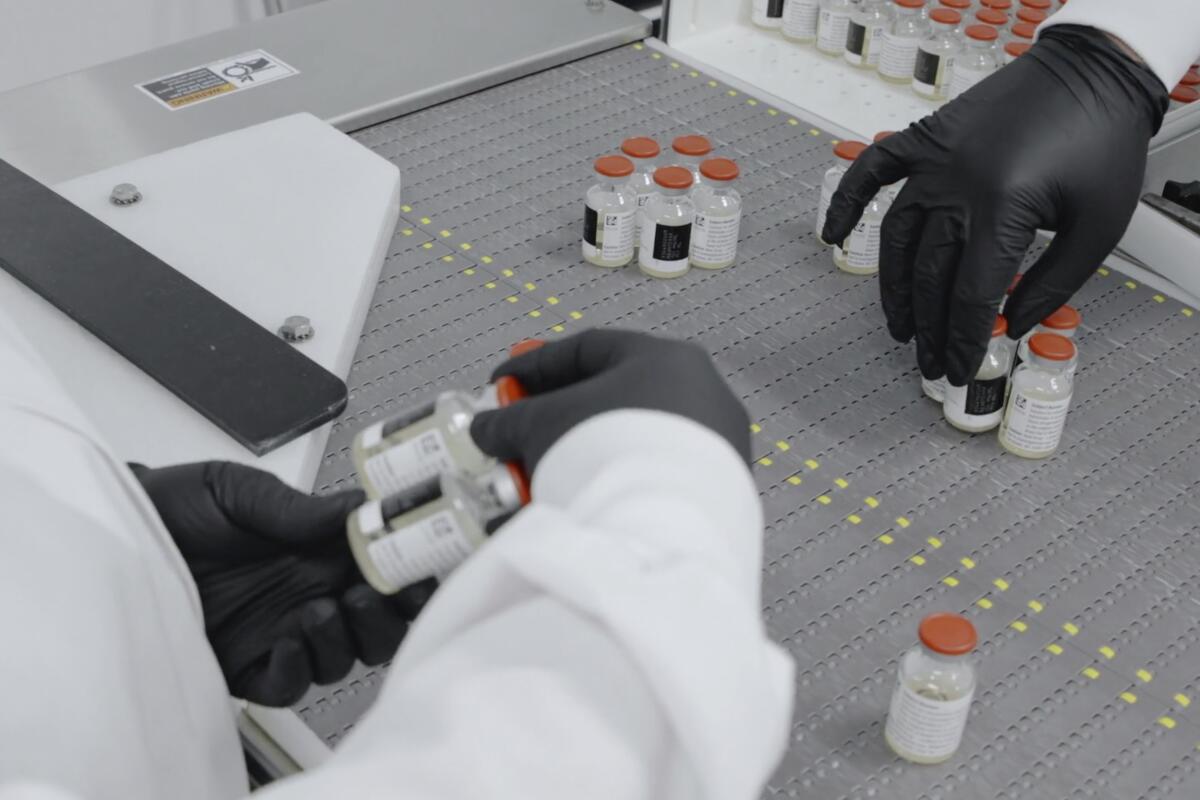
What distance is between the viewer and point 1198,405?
1.58 metres

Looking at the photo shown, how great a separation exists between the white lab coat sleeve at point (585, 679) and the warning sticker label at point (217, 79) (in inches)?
57.4

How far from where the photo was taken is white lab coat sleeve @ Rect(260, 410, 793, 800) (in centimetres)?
63

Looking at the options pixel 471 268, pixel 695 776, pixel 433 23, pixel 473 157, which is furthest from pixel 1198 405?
pixel 433 23

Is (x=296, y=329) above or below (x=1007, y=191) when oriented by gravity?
below

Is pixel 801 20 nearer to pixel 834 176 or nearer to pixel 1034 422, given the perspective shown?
pixel 834 176

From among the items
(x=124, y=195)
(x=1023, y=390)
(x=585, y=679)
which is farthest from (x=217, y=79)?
(x=585, y=679)

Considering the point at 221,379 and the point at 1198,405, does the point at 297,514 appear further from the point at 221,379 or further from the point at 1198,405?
the point at 1198,405

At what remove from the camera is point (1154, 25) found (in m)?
1.59

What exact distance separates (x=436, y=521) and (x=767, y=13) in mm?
1737

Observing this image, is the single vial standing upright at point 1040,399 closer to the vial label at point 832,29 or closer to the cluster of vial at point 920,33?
the cluster of vial at point 920,33

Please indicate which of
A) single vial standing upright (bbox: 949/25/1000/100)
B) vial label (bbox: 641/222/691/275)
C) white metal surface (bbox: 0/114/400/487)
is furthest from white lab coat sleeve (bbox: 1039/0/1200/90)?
white metal surface (bbox: 0/114/400/487)

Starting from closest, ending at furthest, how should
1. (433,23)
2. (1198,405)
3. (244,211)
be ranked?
(1198,405) → (244,211) → (433,23)

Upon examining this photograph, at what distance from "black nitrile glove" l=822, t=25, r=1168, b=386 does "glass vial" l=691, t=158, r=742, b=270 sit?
0.68 ft

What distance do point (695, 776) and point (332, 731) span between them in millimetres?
594
